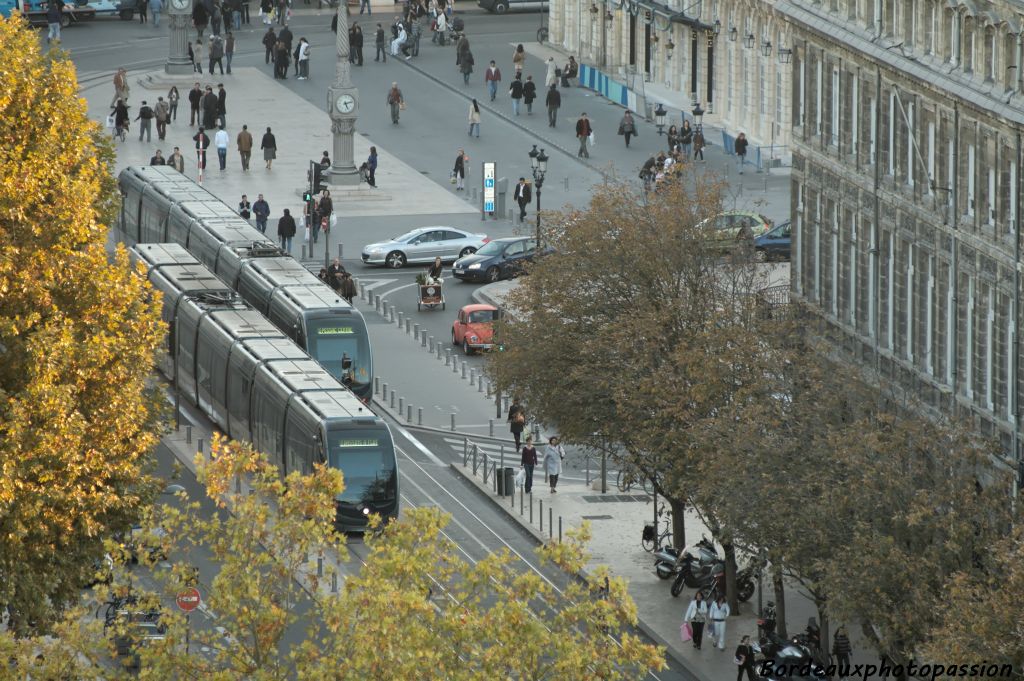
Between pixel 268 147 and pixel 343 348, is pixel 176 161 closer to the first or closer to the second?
pixel 268 147

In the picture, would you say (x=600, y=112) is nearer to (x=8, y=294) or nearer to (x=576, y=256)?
(x=576, y=256)

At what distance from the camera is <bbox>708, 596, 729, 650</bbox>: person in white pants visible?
52344mm

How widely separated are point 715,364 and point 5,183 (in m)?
15.4

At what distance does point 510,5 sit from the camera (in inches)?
5148

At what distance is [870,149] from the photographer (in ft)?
192

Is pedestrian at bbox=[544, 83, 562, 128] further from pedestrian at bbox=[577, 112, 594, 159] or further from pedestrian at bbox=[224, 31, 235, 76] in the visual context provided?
pedestrian at bbox=[224, 31, 235, 76]

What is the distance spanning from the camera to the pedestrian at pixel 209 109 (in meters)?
101

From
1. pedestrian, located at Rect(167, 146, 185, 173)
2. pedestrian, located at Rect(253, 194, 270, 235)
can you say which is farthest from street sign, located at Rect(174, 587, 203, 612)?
pedestrian, located at Rect(167, 146, 185, 173)

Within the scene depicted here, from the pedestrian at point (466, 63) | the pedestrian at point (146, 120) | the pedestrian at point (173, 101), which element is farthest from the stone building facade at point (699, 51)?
the pedestrian at point (146, 120)

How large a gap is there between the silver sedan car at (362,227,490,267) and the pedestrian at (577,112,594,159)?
43.3ft

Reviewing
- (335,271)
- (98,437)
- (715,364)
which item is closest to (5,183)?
(98,437)

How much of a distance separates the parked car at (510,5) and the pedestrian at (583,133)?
29.6 m

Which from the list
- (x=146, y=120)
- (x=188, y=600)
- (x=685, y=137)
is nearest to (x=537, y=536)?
(x=188, y=600)

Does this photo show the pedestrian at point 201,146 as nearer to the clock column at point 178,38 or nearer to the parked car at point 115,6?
the clock column at point 178,38
